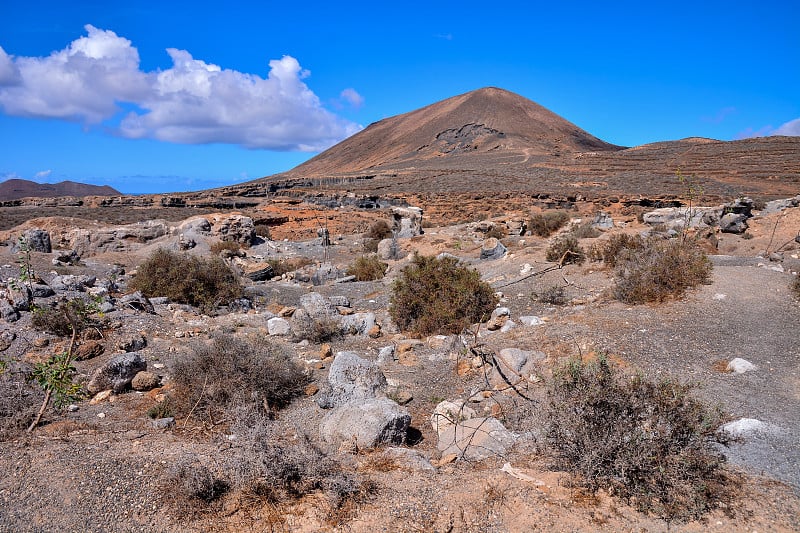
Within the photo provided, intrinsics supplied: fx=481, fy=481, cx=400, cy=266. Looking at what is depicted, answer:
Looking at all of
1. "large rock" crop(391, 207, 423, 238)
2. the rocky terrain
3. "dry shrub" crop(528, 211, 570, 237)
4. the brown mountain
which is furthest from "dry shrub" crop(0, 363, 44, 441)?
the brown mountain

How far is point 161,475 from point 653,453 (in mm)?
3211

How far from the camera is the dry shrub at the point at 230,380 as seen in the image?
4.72 metres

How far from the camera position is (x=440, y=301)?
24.3 ft

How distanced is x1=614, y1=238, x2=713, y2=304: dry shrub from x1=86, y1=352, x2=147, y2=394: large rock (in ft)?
20.9

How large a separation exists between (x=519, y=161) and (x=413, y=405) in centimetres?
5051

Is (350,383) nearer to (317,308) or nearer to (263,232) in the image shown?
(317,308)

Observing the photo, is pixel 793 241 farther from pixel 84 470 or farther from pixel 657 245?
pixel 84 470

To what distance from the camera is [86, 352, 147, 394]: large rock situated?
5.27m

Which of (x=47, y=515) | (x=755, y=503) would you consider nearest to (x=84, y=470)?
(x=47, y=515)

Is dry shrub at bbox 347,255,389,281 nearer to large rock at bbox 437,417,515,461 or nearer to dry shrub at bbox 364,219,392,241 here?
dry shrub at bbox 364,219,392,241

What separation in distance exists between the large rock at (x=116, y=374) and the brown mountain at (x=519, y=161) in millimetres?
28548

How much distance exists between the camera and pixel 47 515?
9.64ft

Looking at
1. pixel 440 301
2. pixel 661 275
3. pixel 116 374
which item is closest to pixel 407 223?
pixel 440 301

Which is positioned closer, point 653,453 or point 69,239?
point 653,453
